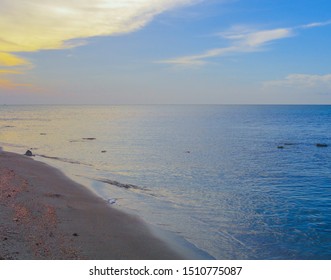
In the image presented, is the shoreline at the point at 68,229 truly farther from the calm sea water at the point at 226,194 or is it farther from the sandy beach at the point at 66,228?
the calm sea water at the point at 226,194

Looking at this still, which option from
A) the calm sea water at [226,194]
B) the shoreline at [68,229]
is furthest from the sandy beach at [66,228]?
the calm sea water at [226,194]

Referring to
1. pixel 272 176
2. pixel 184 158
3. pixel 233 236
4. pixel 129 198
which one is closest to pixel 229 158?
pixel 184 158

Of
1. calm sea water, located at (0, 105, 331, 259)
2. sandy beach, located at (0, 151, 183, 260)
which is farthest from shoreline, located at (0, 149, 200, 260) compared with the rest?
calm sea water, located at (0, 105, 331, 259)

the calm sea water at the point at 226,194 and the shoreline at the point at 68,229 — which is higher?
the shoreline at the point at 68,229

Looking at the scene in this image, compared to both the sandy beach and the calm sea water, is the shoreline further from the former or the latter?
the calm sea water

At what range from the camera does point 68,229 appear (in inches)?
570

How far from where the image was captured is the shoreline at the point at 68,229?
1205 centimetres

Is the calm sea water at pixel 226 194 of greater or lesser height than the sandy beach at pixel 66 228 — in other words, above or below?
below

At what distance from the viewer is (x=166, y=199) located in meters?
22.4

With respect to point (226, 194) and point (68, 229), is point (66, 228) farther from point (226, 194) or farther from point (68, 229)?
point (226, 194)

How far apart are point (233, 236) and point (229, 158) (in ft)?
86.7

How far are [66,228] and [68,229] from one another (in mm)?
167

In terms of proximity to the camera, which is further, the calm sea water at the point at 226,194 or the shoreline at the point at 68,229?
the calm sea water at the point at 226,194

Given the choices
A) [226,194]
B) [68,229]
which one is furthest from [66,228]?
[226,194]
